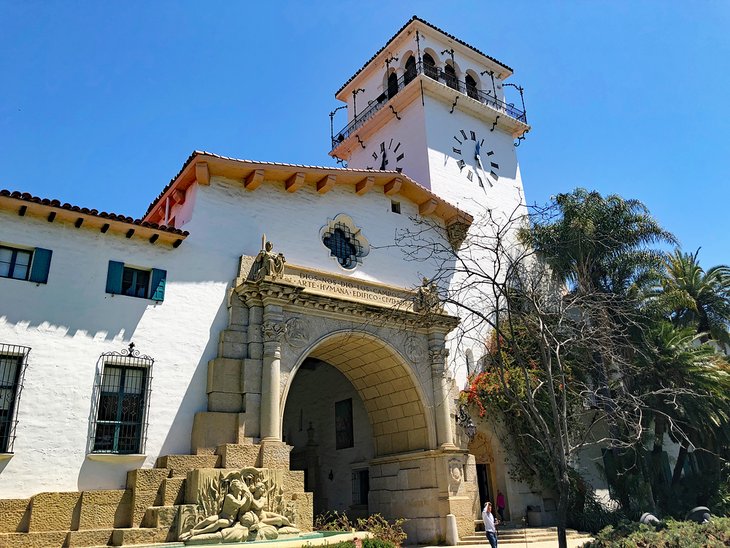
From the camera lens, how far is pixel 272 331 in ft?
49.9

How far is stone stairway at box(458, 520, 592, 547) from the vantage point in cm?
1655

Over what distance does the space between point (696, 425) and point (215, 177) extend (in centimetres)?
1812

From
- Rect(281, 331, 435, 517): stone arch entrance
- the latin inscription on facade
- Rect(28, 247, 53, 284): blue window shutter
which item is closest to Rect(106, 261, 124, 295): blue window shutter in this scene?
Rect(28, 247, 53, 284): blue window shutter

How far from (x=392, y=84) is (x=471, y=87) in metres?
3.97

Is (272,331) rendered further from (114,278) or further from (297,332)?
(114,278)

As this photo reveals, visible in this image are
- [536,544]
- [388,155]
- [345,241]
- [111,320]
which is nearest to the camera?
[111,320]

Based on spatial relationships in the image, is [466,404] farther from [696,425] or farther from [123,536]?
[123,536]

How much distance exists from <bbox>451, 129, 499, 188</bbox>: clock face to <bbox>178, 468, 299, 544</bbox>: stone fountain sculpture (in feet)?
55.4

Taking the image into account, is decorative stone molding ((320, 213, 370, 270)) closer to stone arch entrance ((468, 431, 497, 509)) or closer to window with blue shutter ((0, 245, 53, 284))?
stone arch entrance ((468, 431, 497, 509))

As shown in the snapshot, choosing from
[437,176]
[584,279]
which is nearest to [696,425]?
[584,279]

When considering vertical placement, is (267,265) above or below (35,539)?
above

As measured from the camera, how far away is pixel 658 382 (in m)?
21.4

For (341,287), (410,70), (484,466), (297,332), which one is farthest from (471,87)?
(297,332)

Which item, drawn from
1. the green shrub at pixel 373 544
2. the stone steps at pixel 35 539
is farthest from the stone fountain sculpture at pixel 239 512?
the stone steps at pixel 35 539
